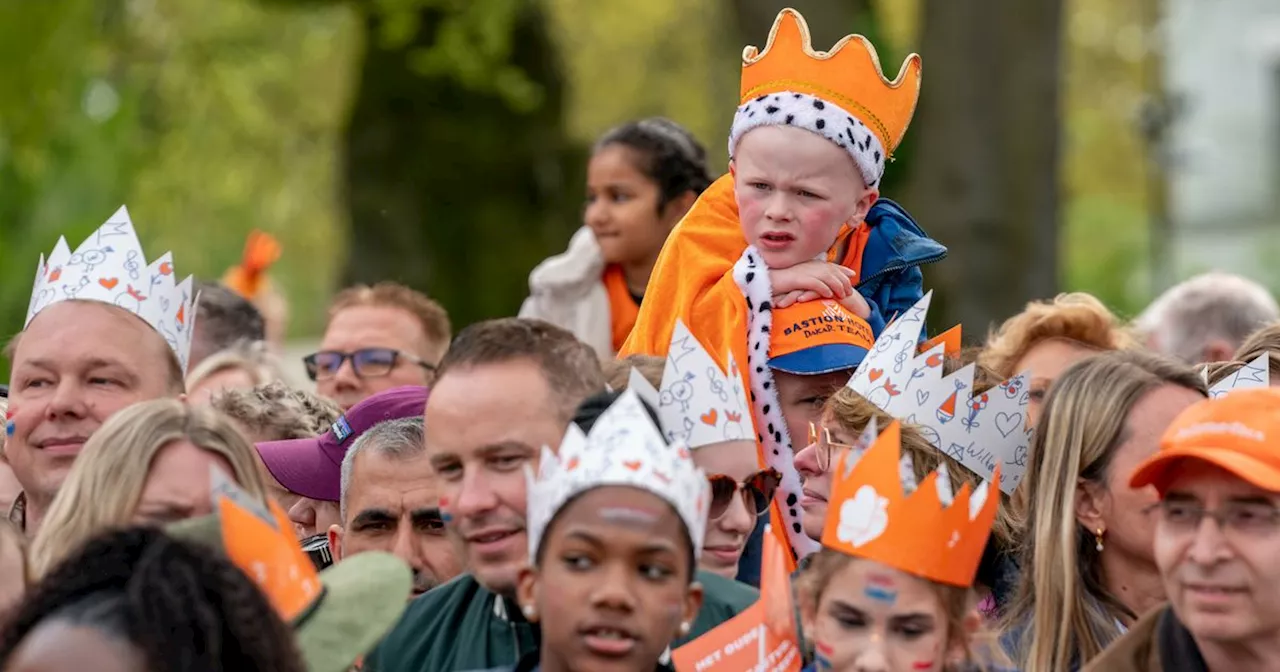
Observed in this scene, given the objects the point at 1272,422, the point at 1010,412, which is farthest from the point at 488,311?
the point at 1272,422

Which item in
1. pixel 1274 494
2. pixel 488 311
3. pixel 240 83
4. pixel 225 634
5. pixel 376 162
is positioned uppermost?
pixel 240 83

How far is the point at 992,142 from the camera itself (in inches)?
535

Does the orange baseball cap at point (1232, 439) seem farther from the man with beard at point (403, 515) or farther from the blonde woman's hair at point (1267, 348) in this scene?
the man with beard at point (403, 515)

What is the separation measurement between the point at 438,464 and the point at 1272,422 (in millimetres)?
1827

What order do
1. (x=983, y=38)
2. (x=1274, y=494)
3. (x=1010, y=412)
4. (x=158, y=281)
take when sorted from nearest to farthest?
(x=1274, y=494), (x=1010, y=412), (x=158, y=281), (x=983, y=38)

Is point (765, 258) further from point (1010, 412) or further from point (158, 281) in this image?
point (158, 281)

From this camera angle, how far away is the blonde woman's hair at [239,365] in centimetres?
829

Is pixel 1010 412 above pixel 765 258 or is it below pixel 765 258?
below

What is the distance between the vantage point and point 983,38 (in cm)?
1366

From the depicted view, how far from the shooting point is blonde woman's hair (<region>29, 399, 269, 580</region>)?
4770mm

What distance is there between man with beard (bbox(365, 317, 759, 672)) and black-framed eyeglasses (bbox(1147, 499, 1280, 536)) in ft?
3.50

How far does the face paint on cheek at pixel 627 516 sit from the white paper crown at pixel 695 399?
73cm

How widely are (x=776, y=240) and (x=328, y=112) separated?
20103mm

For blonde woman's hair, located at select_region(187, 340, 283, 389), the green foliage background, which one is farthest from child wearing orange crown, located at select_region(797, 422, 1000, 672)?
the green foliage background
